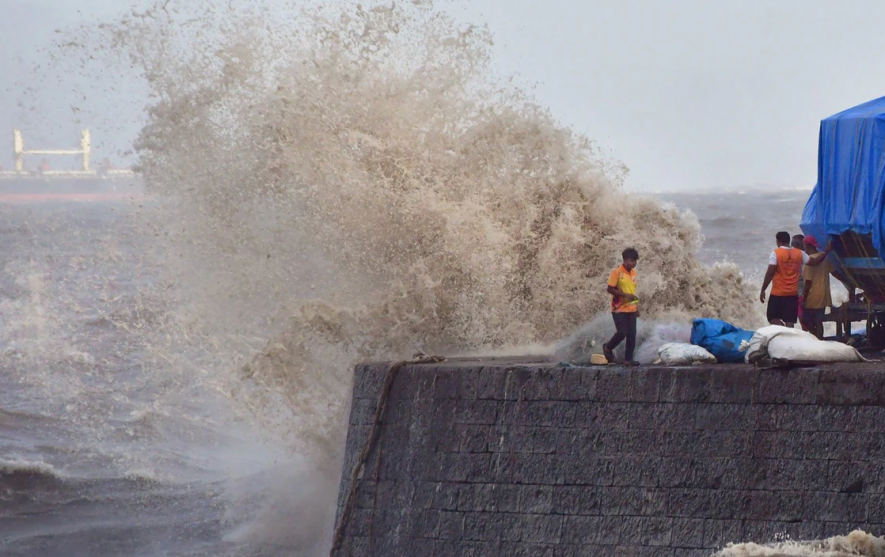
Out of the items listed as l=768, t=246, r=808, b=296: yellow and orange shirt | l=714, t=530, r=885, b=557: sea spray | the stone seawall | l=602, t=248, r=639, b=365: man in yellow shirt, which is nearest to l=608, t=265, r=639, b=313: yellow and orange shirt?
l=602, t=248, r=639, b=365: man in yellow shirt

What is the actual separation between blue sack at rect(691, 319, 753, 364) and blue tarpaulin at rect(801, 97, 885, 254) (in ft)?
5.53

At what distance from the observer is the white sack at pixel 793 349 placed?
5359 millimetres

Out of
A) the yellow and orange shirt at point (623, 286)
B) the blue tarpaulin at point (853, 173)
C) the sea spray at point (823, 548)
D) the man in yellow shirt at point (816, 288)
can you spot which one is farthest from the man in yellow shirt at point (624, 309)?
the man in yellow shirt at point (816, 288)

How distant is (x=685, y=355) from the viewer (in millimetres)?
5766

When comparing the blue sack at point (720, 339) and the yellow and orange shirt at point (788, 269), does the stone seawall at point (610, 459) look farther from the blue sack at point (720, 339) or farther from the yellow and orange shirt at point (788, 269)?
the yellow and orange shirt at point (788, 269)

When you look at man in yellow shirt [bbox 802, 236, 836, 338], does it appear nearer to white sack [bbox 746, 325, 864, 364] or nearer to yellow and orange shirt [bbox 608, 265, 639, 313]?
yellow and orange shirt [bbox 608, 265, 639, 313]

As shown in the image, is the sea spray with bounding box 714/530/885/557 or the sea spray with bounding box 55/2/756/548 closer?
the sea spray with bounding box 714/530/885/557

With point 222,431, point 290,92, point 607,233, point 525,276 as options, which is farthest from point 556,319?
point 222,431

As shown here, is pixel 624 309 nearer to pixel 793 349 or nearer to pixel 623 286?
pixel 623 286

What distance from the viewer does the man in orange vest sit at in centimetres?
801

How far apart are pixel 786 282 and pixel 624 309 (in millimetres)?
2228

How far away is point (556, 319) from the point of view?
9852mm

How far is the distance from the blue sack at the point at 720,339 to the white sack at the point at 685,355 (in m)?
0.09

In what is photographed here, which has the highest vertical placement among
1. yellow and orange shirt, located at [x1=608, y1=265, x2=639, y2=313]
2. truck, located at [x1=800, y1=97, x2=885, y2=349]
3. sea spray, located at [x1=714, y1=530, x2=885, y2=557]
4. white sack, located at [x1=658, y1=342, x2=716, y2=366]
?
truck, located at [x1=800, y1=97, x2=885, y2=349]
